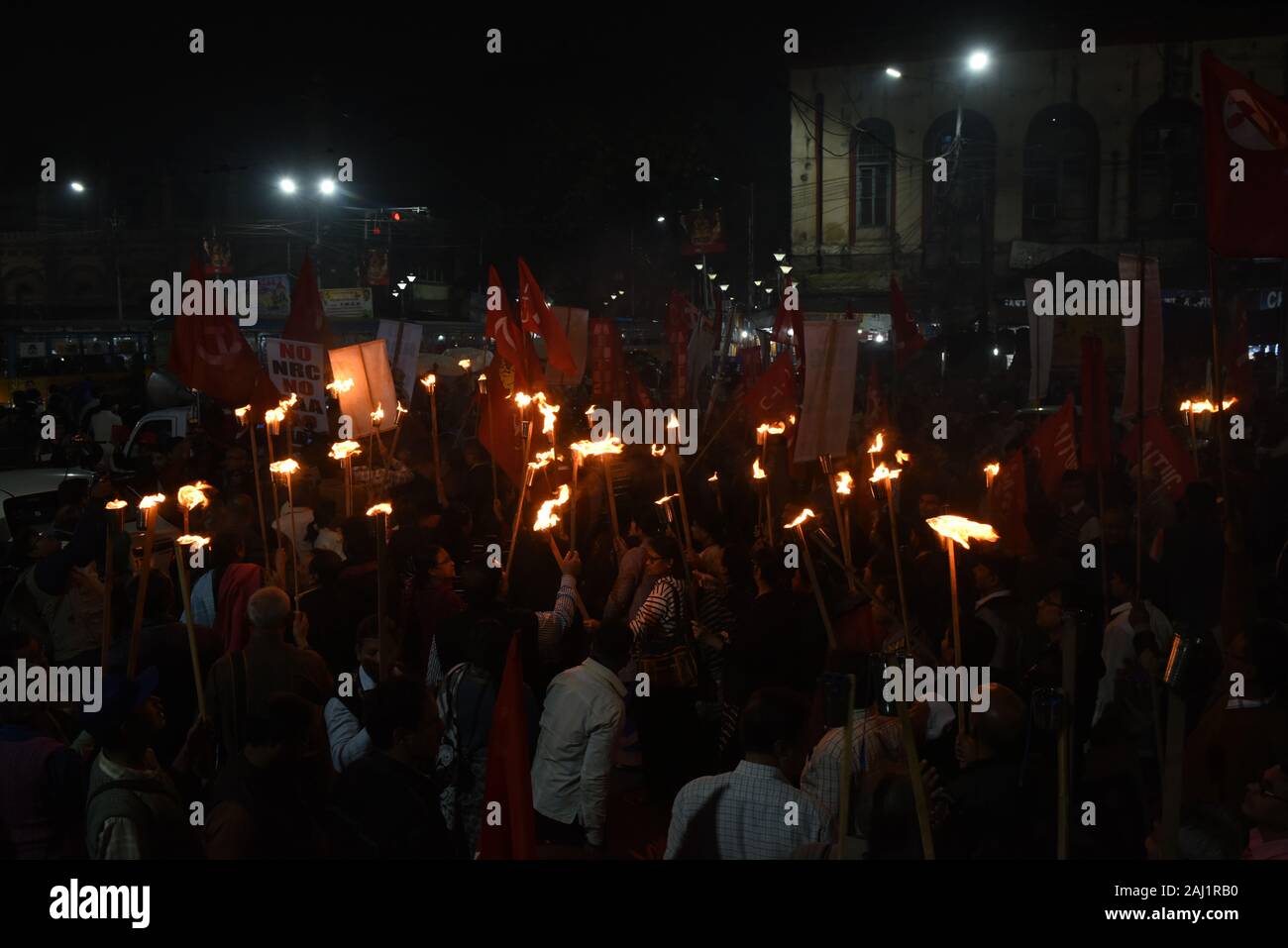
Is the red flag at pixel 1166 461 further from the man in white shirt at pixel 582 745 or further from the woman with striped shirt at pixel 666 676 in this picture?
the man in white shirt at pixel 582 745

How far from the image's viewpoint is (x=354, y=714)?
5043 mm

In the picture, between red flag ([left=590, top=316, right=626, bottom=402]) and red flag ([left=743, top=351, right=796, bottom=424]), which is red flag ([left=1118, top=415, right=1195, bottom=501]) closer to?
red flag ([left=743, top=351, right=796, bottom=424])

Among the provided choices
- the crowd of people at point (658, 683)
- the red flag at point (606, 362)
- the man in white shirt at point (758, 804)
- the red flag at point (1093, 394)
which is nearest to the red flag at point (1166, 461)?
the crowd of people at point (658, 683)

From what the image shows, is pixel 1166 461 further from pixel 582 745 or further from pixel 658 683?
pixel 582 745

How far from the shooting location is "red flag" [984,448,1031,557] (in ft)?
29.2

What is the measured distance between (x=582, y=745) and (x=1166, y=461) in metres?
6.10

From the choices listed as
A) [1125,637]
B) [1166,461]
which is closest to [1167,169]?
[1166,461]

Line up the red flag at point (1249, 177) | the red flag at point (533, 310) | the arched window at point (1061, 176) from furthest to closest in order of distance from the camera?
the arched window at point (1061, 176) → the red flag at point (533, 310) → the red flag at point (1249, 177)

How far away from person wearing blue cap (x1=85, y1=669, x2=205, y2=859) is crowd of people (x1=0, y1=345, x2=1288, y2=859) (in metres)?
0.01

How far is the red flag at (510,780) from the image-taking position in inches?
142

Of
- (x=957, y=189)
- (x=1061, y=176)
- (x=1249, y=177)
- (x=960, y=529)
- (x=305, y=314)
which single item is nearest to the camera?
(x=960, y=529)

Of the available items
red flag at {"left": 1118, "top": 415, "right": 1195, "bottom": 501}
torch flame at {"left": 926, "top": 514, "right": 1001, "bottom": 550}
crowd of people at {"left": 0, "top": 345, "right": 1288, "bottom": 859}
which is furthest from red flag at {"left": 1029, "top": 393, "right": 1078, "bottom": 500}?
torch flame at {"left": 926, "top": 514, "right": 1001, "bottom": 550}

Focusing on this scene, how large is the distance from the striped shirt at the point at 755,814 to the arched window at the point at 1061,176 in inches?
1335
